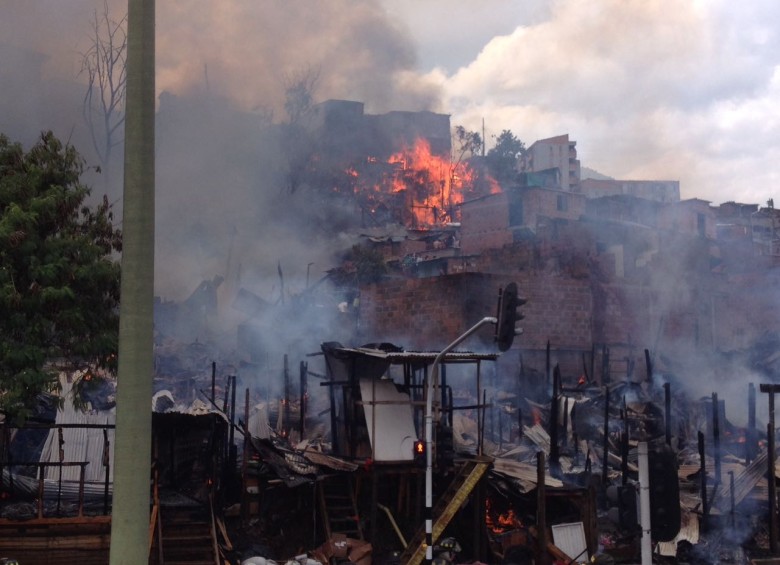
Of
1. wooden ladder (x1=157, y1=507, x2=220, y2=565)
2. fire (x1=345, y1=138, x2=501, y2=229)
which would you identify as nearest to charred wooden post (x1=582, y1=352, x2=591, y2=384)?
wooden ladder (x1=157, y1=507, x2=220, y2=565)

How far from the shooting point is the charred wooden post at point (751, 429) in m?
24.4

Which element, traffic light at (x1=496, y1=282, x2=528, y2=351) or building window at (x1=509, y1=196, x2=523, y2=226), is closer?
traffic light at (x1=496, y1=282, x2=528, y2=351)

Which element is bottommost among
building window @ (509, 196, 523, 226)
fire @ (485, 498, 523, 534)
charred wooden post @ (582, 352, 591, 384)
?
fire @ (485, 498, 523, 534)

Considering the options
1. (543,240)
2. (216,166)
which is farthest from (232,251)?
(543,240)

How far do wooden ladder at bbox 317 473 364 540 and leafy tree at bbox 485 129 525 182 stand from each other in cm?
6040

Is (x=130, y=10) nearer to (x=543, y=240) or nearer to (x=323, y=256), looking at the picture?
(x=543, y=240)

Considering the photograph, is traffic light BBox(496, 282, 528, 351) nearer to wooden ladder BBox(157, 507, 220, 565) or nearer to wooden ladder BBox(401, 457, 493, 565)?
wooden ladder BBox(401, 457, 493, 565)

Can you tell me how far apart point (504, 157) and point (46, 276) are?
6915 centimetres

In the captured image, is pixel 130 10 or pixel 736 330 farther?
pixel 736 330

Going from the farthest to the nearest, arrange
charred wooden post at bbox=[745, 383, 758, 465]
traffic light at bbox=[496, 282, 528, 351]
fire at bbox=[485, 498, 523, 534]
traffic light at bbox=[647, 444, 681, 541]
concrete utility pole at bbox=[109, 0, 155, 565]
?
charred wooden post at bbox=[745, 383, 758, 465] < fire at bbox=[485, 498, 523, 534] < traffic light at bbox=[496, 282, 528, 351] < traffic light at bbox=[647, 444, 681, 541] < concrete utility pole at bbox=[109, 0, 155, 565]

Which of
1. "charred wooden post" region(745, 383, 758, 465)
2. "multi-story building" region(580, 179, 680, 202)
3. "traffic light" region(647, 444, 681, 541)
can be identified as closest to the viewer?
"traffic light" region(647, 444, 681, 541)

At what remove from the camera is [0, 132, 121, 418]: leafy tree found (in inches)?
453

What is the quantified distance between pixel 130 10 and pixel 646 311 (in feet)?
128

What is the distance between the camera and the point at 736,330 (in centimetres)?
4694
